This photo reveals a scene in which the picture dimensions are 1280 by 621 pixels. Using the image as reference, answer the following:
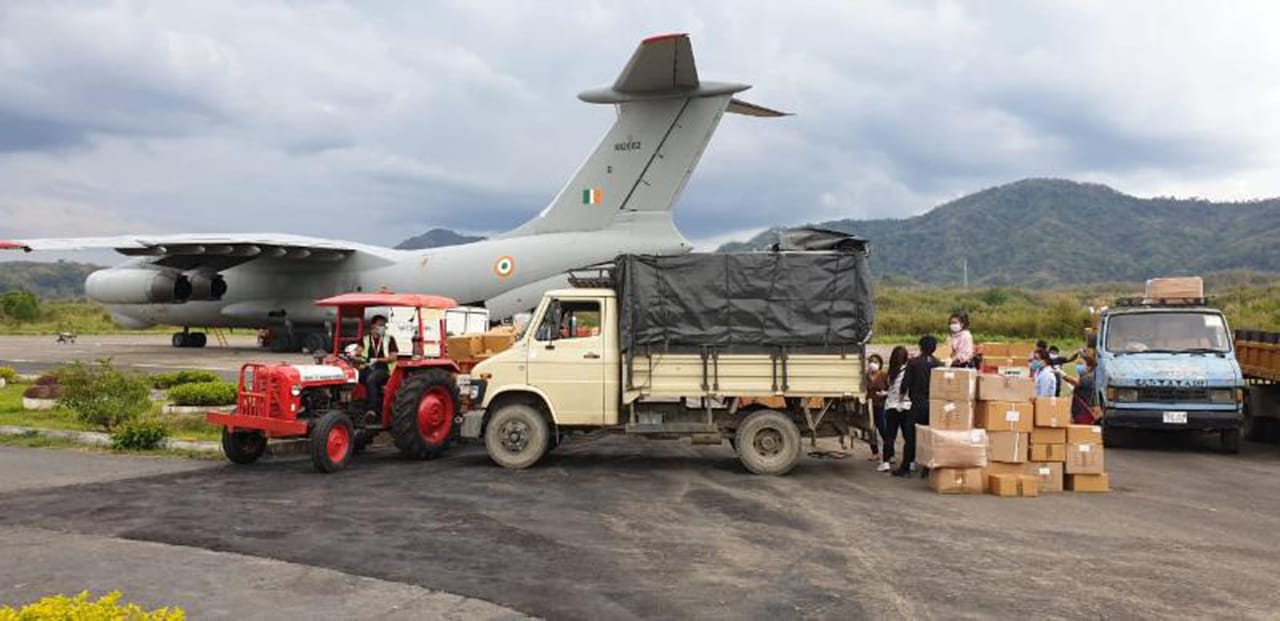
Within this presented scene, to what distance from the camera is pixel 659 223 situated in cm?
2381

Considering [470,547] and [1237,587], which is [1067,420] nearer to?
[1237,587]

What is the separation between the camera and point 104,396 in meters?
13.8

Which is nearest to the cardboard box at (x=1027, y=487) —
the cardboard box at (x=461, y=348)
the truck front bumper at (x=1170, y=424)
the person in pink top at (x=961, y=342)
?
the person in pink top at (x=961, y=342)

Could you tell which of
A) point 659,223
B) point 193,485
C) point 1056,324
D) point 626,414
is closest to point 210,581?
point 193,485

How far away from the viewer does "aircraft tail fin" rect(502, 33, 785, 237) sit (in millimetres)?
19969

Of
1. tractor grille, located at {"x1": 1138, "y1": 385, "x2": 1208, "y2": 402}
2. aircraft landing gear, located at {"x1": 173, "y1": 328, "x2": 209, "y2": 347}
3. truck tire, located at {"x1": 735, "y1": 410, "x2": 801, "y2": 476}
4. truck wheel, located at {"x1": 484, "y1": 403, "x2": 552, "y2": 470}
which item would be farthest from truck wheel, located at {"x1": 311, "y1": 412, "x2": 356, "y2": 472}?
aircraft landing gear, located at {"x1": 173, "y1": 328, "x2": 209, "y2": 347}

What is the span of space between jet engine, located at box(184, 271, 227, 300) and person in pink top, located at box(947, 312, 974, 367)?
26.6 metres

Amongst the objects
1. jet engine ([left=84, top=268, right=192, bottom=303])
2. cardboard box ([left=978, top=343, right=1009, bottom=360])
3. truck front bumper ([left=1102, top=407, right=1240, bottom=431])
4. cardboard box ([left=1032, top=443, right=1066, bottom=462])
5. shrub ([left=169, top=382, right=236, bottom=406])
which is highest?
jet engine ([left=84, top=268, right=192, bottom=303])

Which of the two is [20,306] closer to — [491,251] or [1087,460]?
[491,251]

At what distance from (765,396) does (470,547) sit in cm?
455

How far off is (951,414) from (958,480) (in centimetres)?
76

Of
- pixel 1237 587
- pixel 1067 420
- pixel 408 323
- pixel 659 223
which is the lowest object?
pixel 1237 587

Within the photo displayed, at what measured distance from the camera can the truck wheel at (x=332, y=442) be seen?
414 inches

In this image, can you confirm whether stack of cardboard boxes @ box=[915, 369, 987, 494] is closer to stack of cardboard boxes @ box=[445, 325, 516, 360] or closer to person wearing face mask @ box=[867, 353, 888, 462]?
person wearing face mask @ box=[867, 353, 888, 462]
